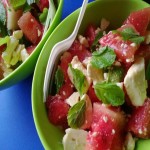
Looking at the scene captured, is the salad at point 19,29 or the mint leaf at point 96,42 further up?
the salad at point 19,29

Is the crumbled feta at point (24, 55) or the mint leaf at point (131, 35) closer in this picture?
the mint leaf at point (131, 35)

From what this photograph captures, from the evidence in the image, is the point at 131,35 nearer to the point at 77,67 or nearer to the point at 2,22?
the point at 77,67

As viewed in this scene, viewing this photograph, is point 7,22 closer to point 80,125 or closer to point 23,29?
point 23,29

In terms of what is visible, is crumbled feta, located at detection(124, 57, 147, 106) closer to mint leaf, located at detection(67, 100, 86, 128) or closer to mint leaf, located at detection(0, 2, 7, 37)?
mint leaf, located at detection(67, 100, 86, 128)

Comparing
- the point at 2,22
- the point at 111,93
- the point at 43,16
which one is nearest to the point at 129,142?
the point at 111,93

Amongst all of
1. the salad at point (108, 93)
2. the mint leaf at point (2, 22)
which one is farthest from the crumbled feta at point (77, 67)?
the mint leaf at point (2, 22)

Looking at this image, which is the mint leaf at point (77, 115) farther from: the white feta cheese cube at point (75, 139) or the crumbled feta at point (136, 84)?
the crumbled feta at point (136, 84)
